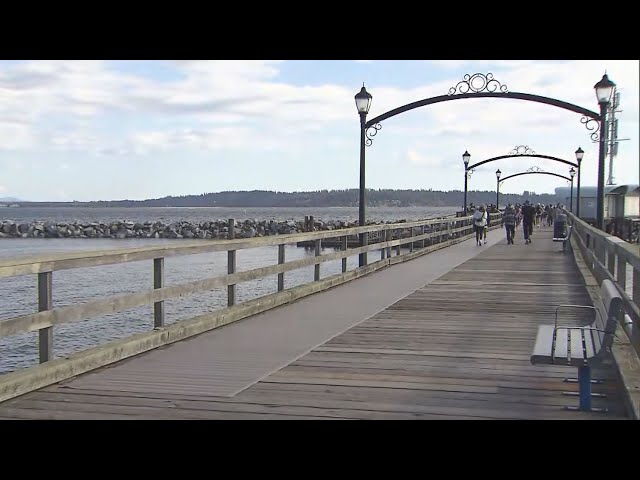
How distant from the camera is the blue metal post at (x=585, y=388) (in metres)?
4.91

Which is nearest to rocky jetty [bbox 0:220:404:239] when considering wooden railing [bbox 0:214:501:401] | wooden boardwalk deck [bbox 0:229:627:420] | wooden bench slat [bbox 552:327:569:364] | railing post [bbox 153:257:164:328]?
wooden railing [bbox 0:214:501:401]

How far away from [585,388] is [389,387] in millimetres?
1405

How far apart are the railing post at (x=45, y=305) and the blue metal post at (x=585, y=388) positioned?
146 inches

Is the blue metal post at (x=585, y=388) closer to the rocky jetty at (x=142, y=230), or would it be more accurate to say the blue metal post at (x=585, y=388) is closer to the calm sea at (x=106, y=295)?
the calm sea at (x=106, y=295)

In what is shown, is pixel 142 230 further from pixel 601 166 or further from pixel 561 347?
pixel 561 347

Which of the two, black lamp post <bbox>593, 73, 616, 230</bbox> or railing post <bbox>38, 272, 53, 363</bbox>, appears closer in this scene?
railing post <bbox>38, 272, 53, 363</bbox>

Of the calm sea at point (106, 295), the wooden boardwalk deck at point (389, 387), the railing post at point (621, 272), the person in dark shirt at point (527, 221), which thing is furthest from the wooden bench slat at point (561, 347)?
the person in dark shirt at point (527, 221)

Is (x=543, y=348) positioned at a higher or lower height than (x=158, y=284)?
lower

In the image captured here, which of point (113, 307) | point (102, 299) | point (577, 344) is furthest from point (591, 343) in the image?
point (102, 299)

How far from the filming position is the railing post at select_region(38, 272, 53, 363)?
5566 mm

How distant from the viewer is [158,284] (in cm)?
721

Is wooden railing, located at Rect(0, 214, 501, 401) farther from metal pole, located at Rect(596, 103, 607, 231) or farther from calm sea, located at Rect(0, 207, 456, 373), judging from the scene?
metal pole, located at Rect(596, 103, 607, 231)

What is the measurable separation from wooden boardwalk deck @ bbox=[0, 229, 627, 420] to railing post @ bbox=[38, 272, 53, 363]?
29cm
